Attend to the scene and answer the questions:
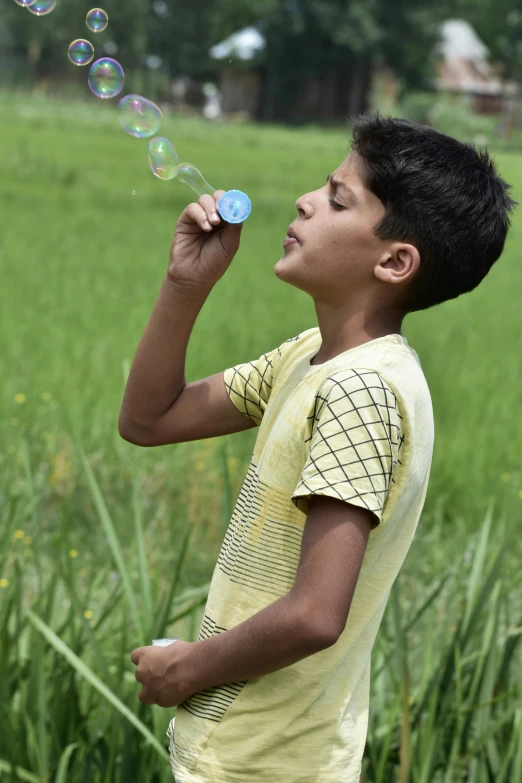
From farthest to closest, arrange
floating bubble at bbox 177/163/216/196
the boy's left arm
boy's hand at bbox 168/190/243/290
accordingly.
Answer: floating bubble at bbox 177/163/216/196, boy's hand at bbox 168/190/243/290, the boy's left arm

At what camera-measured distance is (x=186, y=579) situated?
3.31 meters

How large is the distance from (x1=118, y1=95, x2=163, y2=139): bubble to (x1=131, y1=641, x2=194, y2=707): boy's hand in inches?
30.6

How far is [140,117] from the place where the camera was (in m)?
1.61

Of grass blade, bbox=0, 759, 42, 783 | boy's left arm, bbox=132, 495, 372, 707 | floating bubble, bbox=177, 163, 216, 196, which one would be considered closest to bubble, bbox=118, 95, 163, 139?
floating bubble, bbox=177, 163, 216, 196

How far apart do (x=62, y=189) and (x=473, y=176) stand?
10.8m

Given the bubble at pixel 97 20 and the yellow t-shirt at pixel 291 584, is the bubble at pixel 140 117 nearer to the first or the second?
the bubble at pixel 97 20

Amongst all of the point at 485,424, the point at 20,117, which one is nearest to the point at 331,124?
the point at 20,117

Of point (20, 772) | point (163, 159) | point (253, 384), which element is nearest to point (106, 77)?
point (163, 159)

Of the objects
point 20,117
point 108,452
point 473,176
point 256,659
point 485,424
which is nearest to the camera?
point 256,659

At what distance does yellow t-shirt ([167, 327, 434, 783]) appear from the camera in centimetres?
116

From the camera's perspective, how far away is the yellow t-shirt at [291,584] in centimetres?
116

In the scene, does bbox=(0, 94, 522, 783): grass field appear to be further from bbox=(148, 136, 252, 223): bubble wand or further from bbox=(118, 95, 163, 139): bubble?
bbox=(118, 95, 163, 139): bubble

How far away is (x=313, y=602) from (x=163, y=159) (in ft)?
2.45

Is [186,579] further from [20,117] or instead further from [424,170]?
[20,117]
